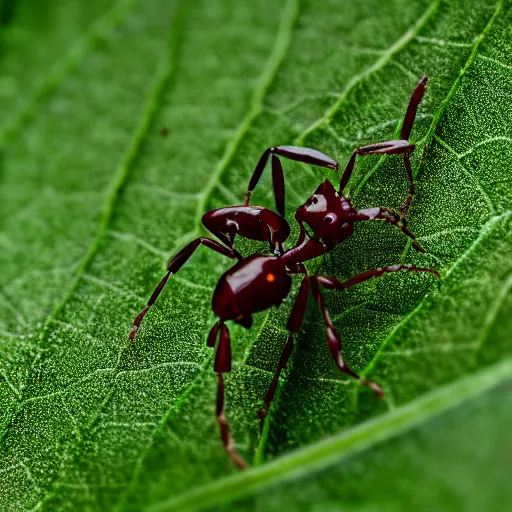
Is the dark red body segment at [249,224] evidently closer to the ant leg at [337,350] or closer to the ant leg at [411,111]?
the ant leg at [337,350]

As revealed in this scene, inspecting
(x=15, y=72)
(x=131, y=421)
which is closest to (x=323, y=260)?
Answer: (x=131, y=421)

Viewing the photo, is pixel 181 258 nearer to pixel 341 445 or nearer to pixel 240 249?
pixel 240 249

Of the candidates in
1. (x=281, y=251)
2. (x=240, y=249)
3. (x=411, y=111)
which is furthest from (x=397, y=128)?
(x=240, y=249)

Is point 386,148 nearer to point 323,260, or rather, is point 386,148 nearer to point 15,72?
point 323,260

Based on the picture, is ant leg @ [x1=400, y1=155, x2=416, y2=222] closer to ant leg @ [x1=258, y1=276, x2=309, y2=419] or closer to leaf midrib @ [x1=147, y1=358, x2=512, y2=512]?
ant leg @ [x1=258, y1=276, x2=309, y2=419]

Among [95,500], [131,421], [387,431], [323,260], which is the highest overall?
[323,260]

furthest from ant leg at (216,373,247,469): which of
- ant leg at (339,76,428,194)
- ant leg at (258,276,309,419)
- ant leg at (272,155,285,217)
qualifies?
ant leg at (339,76,428,194)

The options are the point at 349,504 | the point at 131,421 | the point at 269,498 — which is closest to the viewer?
the point at 349,504
